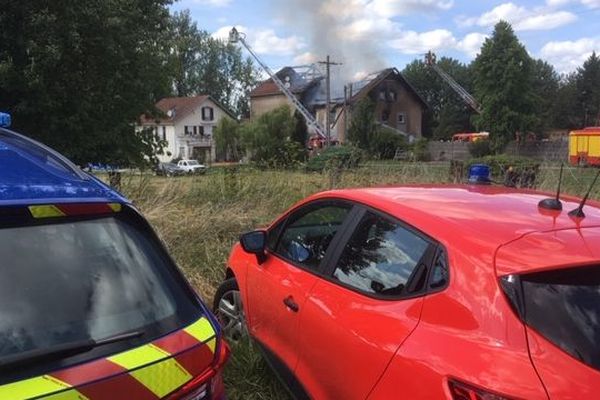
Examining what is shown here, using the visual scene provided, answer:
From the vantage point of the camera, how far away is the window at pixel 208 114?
8638 cm

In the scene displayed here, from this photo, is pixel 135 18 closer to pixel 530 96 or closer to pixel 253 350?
pixel 253 350

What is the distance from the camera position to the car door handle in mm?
3622

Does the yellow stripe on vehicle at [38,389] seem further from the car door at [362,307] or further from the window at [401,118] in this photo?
the window at [401,118]

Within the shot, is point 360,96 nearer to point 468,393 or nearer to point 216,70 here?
point 216,70

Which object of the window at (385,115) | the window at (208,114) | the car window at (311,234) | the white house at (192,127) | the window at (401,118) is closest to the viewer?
the car window at (311,234)

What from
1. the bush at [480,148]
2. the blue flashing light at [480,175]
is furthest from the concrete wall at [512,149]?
the blue flashing light at [480,175]

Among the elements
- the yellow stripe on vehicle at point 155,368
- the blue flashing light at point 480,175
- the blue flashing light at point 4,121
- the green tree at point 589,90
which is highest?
the green tree at point 589,90

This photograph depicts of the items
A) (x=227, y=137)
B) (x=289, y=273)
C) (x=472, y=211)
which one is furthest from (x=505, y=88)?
(x=472, y=211)

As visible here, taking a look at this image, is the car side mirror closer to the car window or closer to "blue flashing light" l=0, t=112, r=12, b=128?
the car window

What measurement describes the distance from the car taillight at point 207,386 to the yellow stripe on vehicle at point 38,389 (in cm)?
33

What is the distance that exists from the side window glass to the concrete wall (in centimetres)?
5628

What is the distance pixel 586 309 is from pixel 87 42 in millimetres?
17562

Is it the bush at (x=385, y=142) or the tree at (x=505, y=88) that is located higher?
the tree at (x=505, y=88)

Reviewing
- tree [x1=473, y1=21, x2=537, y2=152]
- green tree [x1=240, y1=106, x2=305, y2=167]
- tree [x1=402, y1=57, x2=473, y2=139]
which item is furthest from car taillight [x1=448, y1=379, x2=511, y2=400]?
tree [x1=402, y1=57, x2=473, y2=139]
